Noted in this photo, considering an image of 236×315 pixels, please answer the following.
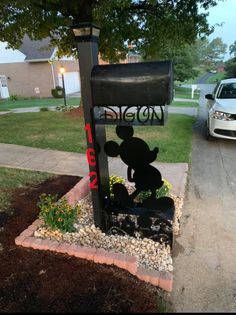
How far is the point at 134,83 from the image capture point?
2553 mm

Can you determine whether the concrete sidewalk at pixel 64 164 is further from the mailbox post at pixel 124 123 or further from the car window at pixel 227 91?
the car window at pixel 227 91

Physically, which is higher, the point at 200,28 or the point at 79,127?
the point at 200,28

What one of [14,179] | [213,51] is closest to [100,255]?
[14,179]

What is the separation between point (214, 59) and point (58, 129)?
408ft

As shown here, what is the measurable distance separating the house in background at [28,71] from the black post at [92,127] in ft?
76.4

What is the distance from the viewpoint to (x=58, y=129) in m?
8.74

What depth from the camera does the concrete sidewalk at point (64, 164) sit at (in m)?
5.18

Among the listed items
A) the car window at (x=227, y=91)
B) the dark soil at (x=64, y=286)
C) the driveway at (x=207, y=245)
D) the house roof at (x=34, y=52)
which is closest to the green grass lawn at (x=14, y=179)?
the dark soil at (x=64, y=286)

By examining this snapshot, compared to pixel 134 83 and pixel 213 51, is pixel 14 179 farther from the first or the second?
pixel 213 51

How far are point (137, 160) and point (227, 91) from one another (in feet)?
20.4

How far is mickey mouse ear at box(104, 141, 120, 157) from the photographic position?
308 centimetres

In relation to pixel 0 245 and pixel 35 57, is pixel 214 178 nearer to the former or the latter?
pixel 0 245

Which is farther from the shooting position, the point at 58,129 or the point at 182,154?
the point at 58,129

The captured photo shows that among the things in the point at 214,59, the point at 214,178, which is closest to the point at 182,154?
the point at 214,178
